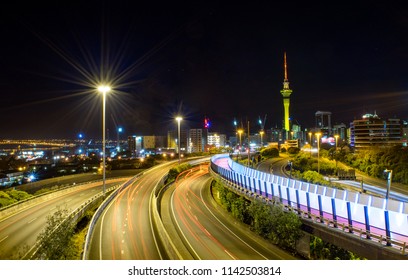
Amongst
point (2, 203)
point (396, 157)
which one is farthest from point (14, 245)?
point (396, 157)

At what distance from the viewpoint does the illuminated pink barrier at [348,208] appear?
34.3 ft

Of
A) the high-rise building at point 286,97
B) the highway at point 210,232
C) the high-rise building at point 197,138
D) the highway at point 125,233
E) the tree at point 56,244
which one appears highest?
the high-rise building at point 286,97

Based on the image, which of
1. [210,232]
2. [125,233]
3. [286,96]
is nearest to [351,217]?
[210,232]

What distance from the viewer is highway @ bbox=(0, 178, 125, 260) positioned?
45.6 ft

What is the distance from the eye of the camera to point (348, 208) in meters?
12.3

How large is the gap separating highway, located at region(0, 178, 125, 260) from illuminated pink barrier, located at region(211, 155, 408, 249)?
11.7 m

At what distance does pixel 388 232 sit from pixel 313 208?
4.25 meters

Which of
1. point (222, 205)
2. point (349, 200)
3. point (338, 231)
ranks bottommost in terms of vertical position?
point (222, 205)

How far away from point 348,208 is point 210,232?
338 inches

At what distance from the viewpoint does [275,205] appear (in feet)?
52.6

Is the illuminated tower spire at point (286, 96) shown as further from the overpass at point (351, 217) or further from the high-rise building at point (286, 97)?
the overpass at point (351, 217)

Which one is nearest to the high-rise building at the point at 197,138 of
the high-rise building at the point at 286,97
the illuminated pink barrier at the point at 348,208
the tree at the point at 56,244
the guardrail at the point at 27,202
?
the high-rise building at the point at 286,97

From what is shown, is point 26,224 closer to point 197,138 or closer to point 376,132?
point 376,132

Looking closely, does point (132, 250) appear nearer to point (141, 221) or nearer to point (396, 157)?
point (141, 221)
